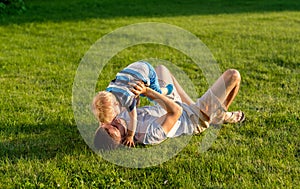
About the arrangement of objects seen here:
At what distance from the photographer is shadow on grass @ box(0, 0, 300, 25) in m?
10.6

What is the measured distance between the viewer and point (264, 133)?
397 cm

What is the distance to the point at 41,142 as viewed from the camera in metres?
3.78

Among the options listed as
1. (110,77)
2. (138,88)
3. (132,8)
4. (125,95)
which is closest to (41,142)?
(125,95)

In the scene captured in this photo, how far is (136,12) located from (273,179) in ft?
29.7

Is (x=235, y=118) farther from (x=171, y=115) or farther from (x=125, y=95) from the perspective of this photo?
(x=125, y=95)

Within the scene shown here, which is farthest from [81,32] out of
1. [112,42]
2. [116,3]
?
[116,3]

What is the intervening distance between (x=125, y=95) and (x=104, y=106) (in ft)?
0.87

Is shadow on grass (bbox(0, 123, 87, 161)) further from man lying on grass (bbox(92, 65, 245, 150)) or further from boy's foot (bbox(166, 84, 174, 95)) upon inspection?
boy's foot (bbox(166, 84, 174, 95))

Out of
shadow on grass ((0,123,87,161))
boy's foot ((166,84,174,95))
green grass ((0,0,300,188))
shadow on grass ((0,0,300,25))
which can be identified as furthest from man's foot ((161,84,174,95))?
shadow on grass ((0,0,300,25))

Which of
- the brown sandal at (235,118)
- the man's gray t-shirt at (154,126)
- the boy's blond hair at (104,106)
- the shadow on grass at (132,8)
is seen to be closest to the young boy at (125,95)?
the boy's blond hair at (104,106)

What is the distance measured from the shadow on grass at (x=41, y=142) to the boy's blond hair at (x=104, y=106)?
28 cm

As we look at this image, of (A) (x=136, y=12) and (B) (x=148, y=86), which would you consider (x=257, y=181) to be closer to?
(B) (x=148, y=86)

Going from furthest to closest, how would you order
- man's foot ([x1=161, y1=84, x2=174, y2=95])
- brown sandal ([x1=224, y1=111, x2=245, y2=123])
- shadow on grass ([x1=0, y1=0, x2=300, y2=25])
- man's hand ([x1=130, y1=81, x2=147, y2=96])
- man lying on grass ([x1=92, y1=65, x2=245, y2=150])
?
shadow on grass ([x1=0, y1=0, x2=300, y2=25])
brown sandal ([x1=224, y1=111, x2=245, y2=123])
man's foot ([x1=161, y1=84, x2=174, y2=95])
man lying on grass ([x1=92, y1=65, x2=245, y2=150])
man's hand ([x1=130, y1=81, x2=147, y2=96])

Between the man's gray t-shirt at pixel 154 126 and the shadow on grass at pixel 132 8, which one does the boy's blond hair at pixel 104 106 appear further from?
the shadow on grass at pixel 132 8
